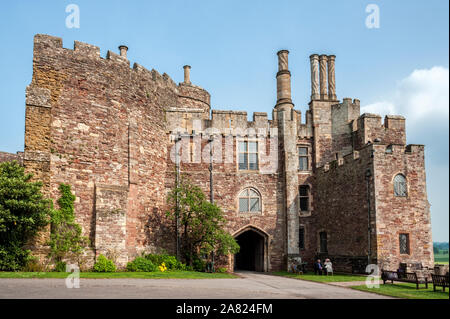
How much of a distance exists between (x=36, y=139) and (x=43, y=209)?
3.21m

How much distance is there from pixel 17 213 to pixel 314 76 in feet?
68.6

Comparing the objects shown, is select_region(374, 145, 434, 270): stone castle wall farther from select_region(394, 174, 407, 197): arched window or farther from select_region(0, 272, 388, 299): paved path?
select_region(0, 272, 388, 299): paved path

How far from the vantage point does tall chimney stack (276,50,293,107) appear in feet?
94.1

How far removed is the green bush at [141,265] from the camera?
19938 mm

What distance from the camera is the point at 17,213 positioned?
1667 cm

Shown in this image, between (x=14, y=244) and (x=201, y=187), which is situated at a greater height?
(x=201, y=187)

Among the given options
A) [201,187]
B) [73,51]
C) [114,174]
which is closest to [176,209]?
[201,187]

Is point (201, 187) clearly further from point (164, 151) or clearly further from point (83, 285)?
point (83, 285)

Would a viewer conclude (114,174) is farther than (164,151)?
No

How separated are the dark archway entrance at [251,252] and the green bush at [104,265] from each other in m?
11.1

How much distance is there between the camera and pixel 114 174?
20.9 meters

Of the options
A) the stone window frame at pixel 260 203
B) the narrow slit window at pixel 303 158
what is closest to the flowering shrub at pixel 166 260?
the stone window frame at pixel 260 203

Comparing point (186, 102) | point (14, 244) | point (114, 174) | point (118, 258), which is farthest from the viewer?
point (186, 102)

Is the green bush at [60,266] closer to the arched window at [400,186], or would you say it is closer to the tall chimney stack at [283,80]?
the arched window at [400,186]
